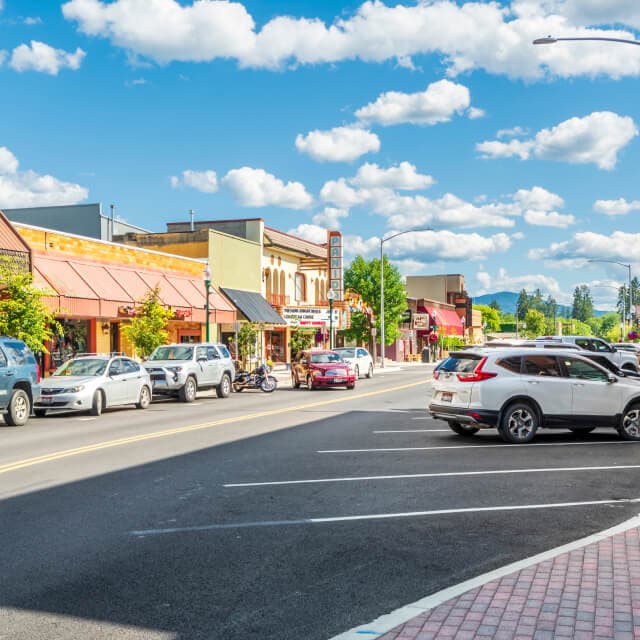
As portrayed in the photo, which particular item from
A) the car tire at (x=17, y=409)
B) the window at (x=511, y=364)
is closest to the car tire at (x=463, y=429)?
the window at (x=511, y=364)

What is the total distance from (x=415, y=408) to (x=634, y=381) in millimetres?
8237

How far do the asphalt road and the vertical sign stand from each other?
4098 cm

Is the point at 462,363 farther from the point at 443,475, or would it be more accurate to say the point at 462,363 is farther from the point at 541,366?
the point at 443,475

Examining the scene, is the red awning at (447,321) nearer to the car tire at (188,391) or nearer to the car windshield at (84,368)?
the car tire at (188,391)

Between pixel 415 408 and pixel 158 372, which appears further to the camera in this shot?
pixel 158 372

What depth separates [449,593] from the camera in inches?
229

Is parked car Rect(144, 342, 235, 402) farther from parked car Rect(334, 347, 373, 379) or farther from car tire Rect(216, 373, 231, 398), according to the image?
parked car Rect(334, 347, 373, 379)

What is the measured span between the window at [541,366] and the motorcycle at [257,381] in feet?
58.0

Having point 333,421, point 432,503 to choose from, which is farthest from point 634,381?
point 432,503

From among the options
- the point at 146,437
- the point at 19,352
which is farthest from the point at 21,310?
the point at 146,437

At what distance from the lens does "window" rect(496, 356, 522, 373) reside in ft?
49.9

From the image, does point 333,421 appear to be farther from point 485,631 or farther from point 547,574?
point 485,631

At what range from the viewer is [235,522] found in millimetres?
8383

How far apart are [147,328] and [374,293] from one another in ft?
164
